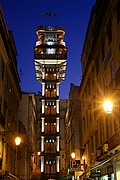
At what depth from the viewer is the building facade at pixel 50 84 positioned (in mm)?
69375

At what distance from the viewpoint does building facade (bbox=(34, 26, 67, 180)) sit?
6938 centimetres

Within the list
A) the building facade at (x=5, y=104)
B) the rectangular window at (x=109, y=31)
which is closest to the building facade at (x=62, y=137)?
the building facade at (x=5, y=104)

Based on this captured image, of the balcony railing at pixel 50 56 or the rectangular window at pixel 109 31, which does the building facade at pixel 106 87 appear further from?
the balcony railing at pixel 50 56

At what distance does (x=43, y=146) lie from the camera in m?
70.2

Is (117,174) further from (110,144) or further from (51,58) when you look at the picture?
(51,58)

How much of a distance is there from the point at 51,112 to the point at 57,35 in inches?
961

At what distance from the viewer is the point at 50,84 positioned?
257 ft

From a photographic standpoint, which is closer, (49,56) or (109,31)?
(109,31)

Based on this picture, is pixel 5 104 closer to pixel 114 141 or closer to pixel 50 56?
pixel 114 141

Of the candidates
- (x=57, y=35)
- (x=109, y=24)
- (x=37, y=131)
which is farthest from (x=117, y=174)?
(x=37, y=131)

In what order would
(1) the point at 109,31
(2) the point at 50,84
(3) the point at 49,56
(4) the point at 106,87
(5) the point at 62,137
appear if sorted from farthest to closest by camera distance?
(5) the point at 62,137, (3) the point at 49,56, (2) the point at 50,84, (4) the point at 106,87, (1) the point at 109,31

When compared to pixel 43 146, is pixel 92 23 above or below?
above

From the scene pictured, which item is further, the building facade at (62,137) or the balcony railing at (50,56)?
the building facade at (62,137)

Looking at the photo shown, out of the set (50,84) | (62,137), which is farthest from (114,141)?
(62,137)
